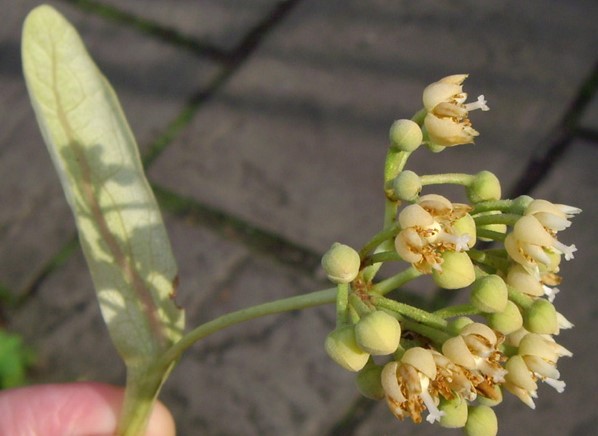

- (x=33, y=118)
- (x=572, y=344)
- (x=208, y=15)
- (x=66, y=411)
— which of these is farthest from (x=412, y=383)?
(x=208, y=15)

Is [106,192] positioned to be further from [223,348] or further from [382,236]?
[223,348]

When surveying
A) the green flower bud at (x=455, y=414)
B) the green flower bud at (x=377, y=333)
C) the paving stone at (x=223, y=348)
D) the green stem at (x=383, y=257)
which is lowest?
the paving stone at (x=223, y=348)

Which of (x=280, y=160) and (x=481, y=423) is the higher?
(x=481, y=423)

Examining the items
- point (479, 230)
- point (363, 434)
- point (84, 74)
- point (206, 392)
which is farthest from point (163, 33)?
point (479, 230)

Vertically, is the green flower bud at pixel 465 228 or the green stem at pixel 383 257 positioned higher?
the green flower bud at pixel 465 228

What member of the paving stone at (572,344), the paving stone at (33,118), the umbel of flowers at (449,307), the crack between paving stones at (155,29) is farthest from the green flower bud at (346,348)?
the crack between paving stones at (155,29)

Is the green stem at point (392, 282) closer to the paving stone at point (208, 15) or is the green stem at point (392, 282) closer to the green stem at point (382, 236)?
the green stem at point (382, 236)
